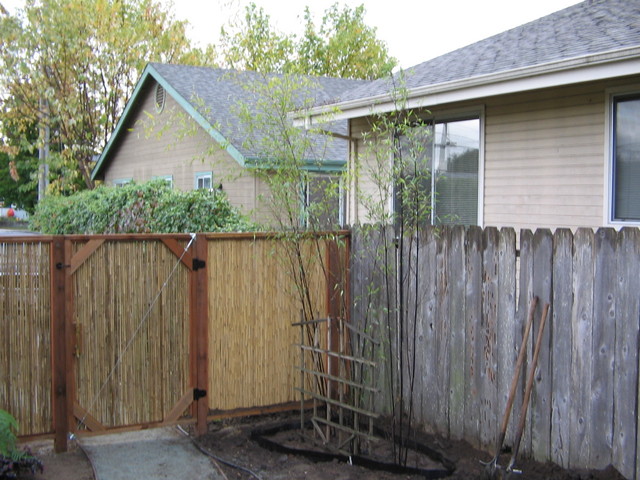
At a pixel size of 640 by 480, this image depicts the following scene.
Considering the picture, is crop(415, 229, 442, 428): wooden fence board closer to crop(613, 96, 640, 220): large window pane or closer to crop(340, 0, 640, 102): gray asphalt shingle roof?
crop(340, 0, 640, 102): gray asphalt shingle roof

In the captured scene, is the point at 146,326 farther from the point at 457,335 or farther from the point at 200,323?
the point at 457,335

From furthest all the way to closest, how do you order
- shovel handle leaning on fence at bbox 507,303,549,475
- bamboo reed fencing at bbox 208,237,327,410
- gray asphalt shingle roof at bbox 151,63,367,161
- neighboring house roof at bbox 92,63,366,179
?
gray asphalt shingle roof at bbox 151,63,367,161, neighboring house roof at bbox 92,63,366,179, bamboo reed fencing at bbox 208,237,327,410, shovel handle leaning on fence at bbox 507,303,549,475

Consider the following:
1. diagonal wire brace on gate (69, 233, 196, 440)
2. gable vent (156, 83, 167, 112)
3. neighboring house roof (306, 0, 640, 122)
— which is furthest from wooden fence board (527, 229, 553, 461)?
gable vent (156, 83, 167, 112)

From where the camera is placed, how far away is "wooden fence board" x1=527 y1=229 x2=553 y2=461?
455 cm

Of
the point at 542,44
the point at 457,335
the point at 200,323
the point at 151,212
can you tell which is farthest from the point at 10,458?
the point at 151,212

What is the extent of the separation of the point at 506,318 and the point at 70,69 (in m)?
20.2

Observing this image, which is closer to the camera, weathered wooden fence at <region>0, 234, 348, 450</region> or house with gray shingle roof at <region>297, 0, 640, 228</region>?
weathered wooden fence at <region>0, 234, 348, 450</region>

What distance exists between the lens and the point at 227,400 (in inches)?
234

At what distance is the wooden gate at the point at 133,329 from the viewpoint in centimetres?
532

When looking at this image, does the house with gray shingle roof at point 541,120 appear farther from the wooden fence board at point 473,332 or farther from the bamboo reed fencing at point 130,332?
the bamboo reed fencing at point 130,332

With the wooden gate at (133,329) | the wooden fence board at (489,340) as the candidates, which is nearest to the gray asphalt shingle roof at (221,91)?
the wooden gate at (133,329)

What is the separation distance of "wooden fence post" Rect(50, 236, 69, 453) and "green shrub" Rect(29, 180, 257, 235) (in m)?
3.58

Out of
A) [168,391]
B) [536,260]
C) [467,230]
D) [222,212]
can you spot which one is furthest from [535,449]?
[222,212]

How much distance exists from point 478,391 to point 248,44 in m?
6.41
